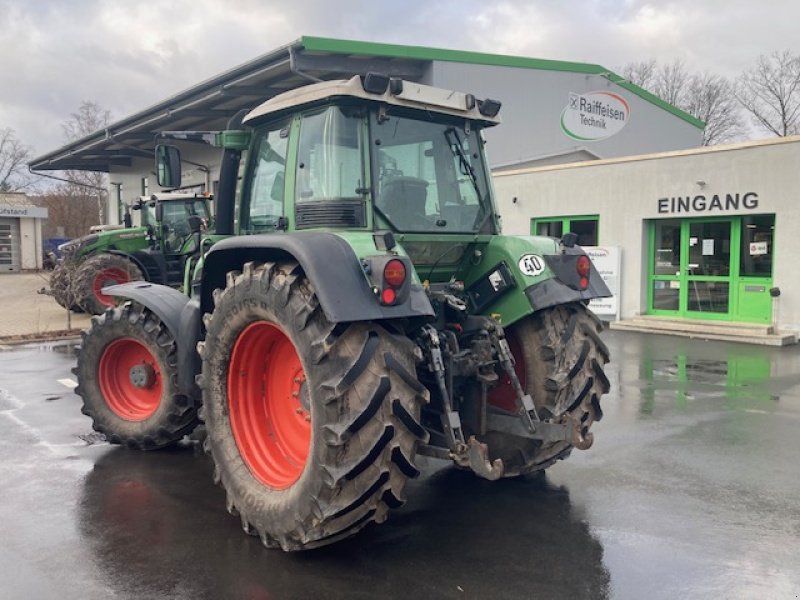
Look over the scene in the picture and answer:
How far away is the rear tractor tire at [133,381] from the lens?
215 inches

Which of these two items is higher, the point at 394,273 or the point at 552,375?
the point at 394,273

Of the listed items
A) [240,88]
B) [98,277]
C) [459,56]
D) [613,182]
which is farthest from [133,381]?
[459,56]

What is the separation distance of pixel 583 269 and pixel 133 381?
12.1ft

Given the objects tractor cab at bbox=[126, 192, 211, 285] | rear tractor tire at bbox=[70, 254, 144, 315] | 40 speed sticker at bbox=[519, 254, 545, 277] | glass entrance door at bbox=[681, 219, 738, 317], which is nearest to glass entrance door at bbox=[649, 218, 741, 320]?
glass entrance door at bbox=[681, 219, 738, 317]

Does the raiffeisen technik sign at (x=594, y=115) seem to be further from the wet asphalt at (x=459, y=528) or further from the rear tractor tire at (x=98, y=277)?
the wet asphalt at (x=459, y=528)

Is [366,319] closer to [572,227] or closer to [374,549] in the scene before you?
[374,549]

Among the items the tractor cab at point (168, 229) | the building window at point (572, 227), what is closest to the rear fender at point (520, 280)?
the tractor cab at point (168, 229)

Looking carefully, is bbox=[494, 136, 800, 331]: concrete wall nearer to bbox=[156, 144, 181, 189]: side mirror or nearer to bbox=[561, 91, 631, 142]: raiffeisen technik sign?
bbox=[561, 91, 631, 142]: raiffeisen technik sign

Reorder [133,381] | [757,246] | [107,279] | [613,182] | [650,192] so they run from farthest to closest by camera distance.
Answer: [107,279], [613,182], [650,192], [757,246], [133,381]

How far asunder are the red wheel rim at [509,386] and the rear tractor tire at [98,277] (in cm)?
1165

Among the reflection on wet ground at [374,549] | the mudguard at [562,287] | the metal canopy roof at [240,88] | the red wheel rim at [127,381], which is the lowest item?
the reflection on wet ground at [374,549]

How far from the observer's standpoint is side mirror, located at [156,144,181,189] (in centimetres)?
509

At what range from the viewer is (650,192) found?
45.8ft

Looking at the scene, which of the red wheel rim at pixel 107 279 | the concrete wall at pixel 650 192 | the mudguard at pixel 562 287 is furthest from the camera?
the red wheel rim at pixel 107 279
